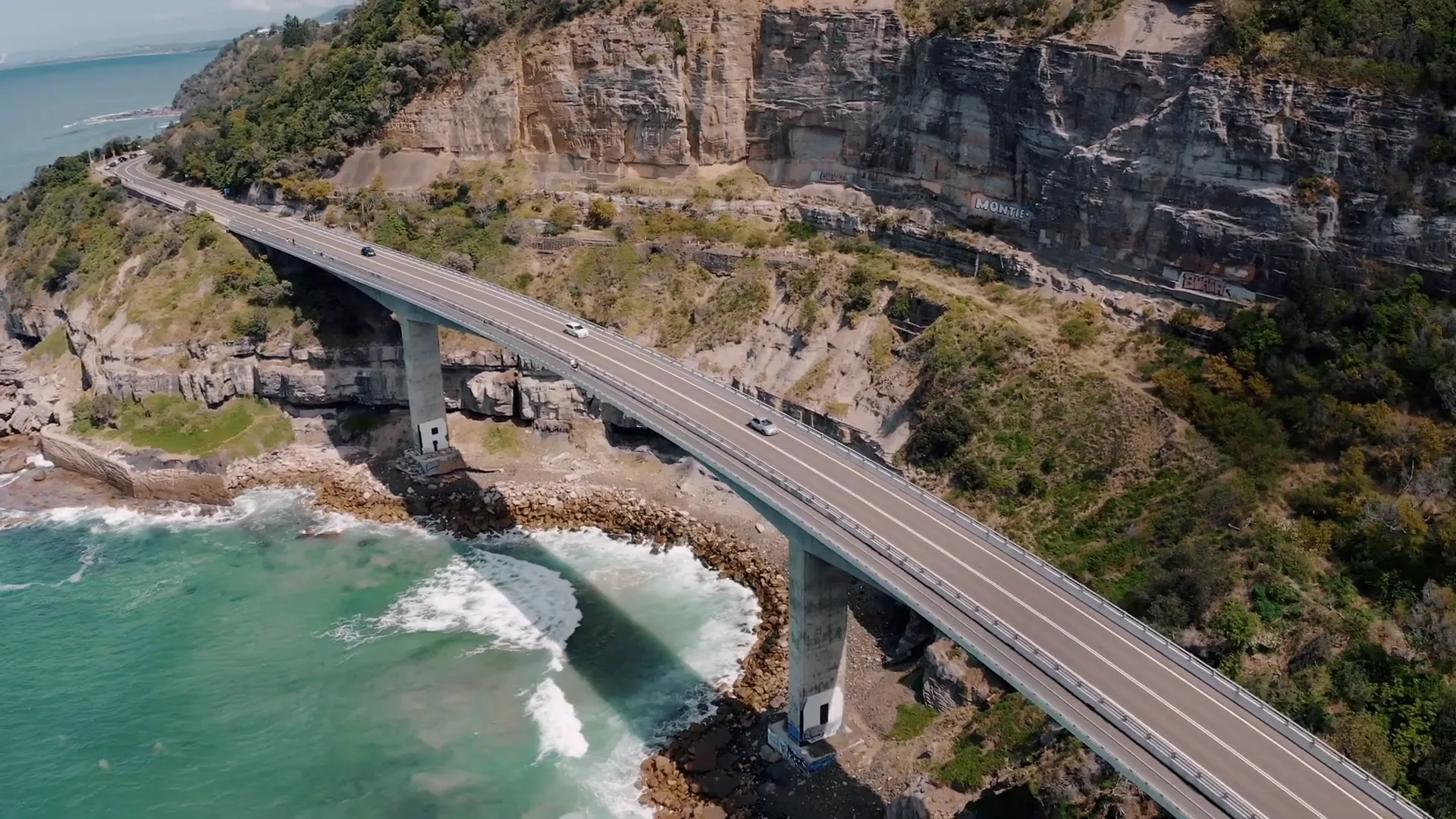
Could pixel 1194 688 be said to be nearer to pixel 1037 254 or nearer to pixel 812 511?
pixel 812 511

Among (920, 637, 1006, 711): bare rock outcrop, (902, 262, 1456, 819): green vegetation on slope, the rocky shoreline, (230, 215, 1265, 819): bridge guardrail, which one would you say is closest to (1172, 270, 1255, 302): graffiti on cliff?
(902, 262, 1456, 819): green vegetation on slope

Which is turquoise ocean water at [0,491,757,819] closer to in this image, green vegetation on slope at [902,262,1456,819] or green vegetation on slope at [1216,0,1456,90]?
green vegetation on slope at [902,262,1456,819]

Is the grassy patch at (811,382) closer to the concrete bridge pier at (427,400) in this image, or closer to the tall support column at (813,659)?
the tall support column at (813,659)

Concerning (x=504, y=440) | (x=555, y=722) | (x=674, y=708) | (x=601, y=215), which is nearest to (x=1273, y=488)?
(x=674, y=708)

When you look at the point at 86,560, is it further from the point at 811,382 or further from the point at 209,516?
the point at 811,382

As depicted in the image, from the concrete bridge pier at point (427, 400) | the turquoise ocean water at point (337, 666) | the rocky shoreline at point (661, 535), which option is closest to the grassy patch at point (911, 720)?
the rocky shoreline at point (661, 535)

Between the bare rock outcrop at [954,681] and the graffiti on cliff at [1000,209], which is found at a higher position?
the graffiti on cliff at [1000,209]

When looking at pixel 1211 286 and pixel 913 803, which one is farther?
pixel 1211 286
